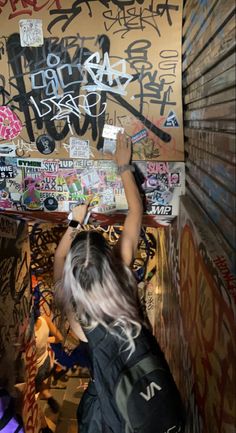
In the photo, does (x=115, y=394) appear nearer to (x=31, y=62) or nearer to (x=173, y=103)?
(x=173, y=103)

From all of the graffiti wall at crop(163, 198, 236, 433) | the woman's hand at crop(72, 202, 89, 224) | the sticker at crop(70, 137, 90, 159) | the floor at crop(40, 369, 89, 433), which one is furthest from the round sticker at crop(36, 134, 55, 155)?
the floor at crop(40, 369, 89, 433)

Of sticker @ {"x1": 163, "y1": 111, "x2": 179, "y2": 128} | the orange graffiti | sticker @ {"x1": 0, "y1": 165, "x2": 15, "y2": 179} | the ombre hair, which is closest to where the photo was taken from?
the orange graffiti

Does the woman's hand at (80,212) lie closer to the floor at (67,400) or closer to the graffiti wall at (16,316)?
the graffiti wall at (16,316)

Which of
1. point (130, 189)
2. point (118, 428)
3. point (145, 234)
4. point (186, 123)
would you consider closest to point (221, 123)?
point (186, 123)

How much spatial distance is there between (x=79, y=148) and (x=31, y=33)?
603 mm

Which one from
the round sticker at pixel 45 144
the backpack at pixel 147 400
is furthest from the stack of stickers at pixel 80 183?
the backpack at pixel 147 400

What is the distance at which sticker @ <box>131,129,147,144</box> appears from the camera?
2.18m

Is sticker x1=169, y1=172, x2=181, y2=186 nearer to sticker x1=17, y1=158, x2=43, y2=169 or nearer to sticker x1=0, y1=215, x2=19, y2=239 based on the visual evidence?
sticker x1=17, y1=158, x2=43, y2=169

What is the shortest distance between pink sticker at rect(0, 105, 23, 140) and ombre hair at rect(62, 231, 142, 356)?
2.59 feet

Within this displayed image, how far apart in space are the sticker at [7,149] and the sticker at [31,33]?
52 cm

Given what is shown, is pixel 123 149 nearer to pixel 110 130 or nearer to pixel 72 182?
pixel 110 130

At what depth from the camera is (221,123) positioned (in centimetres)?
141

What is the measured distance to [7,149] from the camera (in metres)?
2.31

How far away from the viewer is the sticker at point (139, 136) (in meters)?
2.18
